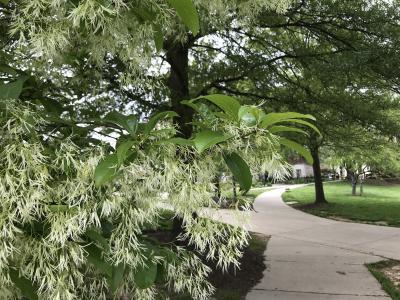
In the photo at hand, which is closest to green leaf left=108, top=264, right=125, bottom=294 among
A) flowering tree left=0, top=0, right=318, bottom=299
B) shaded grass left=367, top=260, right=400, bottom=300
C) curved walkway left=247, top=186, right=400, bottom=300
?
flowering tree left=0, top=0, right=318, bottom=299

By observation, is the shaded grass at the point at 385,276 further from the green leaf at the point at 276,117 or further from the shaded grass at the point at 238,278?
the green leaf at the point at 276,117

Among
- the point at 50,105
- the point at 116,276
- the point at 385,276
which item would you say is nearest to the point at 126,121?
the point at 116,276

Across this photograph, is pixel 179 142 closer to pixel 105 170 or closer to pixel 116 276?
pixel 105 170

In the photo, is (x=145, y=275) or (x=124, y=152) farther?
(x=145, y=275)

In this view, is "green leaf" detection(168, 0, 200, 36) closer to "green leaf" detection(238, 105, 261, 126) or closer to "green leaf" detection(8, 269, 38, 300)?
"green leaf" detection(238, 105, 261, 126)

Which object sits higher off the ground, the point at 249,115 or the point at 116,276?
the point at 249,115

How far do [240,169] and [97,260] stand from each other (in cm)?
56

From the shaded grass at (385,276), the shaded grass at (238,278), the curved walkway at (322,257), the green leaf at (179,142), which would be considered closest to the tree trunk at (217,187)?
the green leaf at (179,142)

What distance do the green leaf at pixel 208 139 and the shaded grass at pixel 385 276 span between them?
5713 mm

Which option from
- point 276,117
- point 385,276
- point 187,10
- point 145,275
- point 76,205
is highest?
point 187,10

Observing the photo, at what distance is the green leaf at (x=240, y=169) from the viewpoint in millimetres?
1665

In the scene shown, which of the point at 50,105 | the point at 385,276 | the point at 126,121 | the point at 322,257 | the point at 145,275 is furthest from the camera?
the point at 322,257

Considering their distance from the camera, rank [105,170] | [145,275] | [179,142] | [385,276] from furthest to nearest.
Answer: [385,276], [145,275], [179,142], [105,170]

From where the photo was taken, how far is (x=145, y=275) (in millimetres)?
1725
